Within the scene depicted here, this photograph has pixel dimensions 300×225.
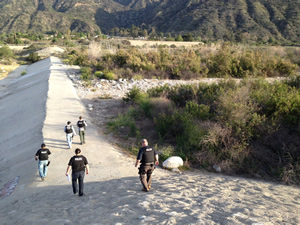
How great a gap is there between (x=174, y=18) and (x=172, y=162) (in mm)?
79259

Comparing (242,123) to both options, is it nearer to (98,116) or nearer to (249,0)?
(98,116)

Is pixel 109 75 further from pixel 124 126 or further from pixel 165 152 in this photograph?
pixel 165 152

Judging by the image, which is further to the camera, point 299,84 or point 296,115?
point 299,84

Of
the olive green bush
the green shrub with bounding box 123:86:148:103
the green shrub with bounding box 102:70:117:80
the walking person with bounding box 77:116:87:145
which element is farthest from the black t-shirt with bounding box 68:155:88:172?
the green shrub with bounding box 102:70:117:80

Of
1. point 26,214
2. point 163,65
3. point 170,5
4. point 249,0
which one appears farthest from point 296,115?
point 170,5

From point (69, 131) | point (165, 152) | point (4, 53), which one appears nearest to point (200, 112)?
point (165, 152)

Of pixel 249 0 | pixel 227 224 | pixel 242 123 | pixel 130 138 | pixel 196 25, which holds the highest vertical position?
pixel 249 0

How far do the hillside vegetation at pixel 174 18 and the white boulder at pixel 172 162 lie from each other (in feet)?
167

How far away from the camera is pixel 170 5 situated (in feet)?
302

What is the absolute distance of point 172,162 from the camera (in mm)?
8320

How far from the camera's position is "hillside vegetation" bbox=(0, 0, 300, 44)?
57.8 m

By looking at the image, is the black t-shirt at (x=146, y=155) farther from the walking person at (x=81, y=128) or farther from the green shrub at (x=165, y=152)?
the walking person at (x=81, y=128)

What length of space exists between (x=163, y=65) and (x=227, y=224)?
19.9 metres

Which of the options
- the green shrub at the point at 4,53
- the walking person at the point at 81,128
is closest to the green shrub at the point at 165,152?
the walking person at the point at 81,128
